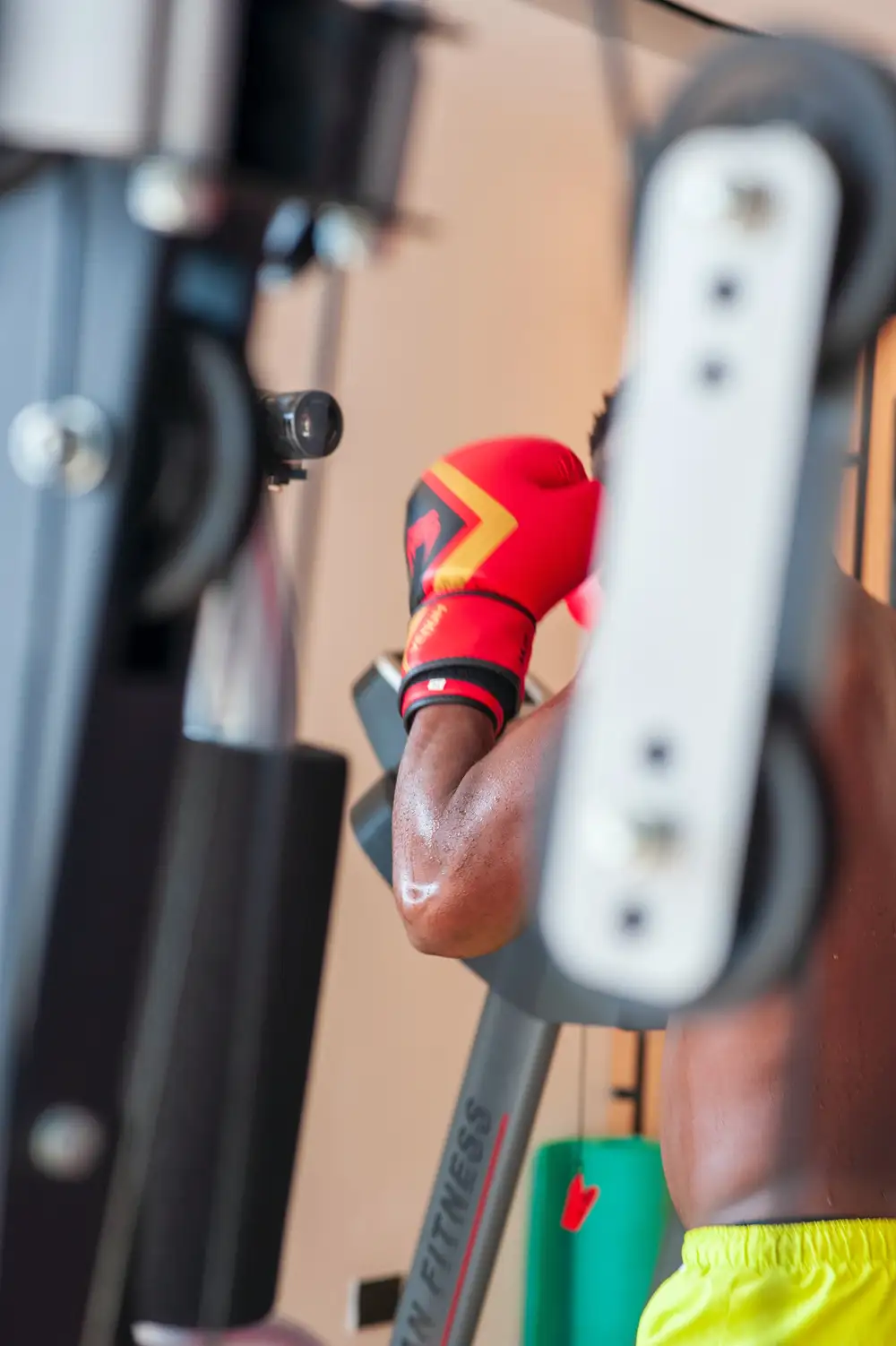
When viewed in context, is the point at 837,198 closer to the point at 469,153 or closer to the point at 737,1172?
the point at 469,153

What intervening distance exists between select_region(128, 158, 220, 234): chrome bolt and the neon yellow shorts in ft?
1.03

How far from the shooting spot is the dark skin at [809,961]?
0.95ft

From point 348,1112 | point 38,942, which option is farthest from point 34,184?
point 348,1112

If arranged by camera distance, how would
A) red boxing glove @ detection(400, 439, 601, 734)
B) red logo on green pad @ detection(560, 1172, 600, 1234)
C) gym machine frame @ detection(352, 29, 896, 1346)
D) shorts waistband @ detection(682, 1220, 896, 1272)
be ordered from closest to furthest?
gym machine frame @ detection(352, 29, 896, 1346) < shorts waistband @ detection(682, 1220, 896, 1272) < red boxing glove @ detection(400, 439, 601, 734) < red logo on green pad @ detection(560, 1172, 600, 1234)

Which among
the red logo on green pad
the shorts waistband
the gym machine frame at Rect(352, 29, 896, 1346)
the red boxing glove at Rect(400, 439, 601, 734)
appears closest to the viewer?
the gym machine frame at Rect(352, 29, 896, 1346)

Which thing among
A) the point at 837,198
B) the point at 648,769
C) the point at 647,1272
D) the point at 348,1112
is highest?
the point at 837,198

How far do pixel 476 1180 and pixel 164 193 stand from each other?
767mm

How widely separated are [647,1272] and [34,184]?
0.58 meters

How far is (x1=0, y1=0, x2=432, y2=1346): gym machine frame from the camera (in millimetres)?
320

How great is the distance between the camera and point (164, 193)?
12.7 inches

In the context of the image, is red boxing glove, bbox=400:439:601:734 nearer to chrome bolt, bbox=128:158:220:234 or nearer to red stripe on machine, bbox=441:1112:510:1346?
chrome bolt, bbox=128:158:220:234

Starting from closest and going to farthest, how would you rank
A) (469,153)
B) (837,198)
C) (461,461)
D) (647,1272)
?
(837,198), (469,153), (461,461), (647,1272)

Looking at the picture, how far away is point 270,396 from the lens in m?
0.34

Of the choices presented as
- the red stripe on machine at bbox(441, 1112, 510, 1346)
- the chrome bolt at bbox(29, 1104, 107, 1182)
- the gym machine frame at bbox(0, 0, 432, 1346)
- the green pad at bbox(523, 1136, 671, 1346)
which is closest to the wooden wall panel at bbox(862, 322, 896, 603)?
the gym machine frame at bbox(0, 0, 432, 1346)
